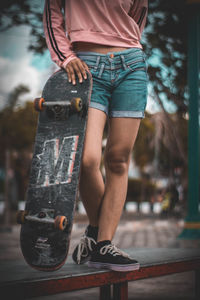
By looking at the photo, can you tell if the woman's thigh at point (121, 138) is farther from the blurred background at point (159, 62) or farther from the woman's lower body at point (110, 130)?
the blurred background at point (159, 62)

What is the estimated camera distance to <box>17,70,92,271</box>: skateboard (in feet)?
7.31

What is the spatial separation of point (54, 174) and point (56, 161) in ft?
0.27

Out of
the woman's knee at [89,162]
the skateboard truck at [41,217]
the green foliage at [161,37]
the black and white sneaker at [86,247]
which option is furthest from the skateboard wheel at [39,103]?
the green foliage at [161,37]

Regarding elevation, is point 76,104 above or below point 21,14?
below

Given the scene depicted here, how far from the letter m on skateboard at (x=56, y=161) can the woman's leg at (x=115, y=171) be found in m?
0.28

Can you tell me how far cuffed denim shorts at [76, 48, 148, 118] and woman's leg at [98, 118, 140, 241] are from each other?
74mm

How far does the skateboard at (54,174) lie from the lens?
223 cm

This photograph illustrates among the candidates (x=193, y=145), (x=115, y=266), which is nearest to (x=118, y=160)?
(x=115, y=266)

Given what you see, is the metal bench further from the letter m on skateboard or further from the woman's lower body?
the letter m on skateboard

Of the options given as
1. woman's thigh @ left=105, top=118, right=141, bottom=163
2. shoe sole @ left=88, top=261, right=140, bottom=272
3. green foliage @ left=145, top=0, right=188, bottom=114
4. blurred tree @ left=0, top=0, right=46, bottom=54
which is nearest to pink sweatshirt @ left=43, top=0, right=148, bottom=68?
woman's thigh @ left=105, top=118, right=141, bottom=163

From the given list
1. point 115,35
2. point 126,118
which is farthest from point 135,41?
point 126,118

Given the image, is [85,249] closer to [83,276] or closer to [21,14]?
[83,276]

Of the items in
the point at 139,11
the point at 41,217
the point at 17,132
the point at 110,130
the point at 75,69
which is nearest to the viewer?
the point at 41,217

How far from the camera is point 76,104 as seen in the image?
2336mm
